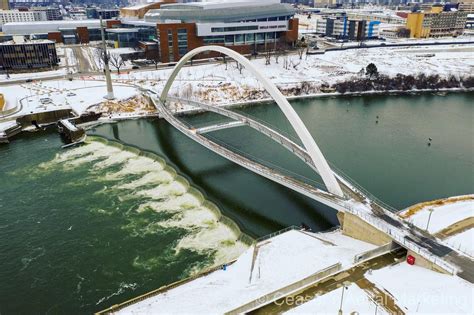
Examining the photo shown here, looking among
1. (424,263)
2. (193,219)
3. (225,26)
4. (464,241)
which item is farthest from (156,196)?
(225,26)

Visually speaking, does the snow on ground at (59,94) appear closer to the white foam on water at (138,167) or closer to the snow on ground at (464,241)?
the white foam on water at (138,167)

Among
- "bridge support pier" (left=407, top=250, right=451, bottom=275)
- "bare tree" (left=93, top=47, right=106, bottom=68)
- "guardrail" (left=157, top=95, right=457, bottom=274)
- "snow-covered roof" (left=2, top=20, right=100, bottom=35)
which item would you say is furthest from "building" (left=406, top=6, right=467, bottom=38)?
"bridge support pier" (left=407, top=250, right=451, bottom=275)

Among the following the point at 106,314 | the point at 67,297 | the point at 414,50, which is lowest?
the point at 67,297

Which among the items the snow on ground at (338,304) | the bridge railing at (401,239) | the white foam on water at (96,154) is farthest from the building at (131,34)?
the snow on ground at (338,304)

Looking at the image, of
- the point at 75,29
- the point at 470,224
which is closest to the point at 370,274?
the point at 470,224

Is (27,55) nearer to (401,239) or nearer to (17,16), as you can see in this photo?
(401,239)

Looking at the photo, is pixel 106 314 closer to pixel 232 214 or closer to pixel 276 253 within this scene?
pixel 276 253
